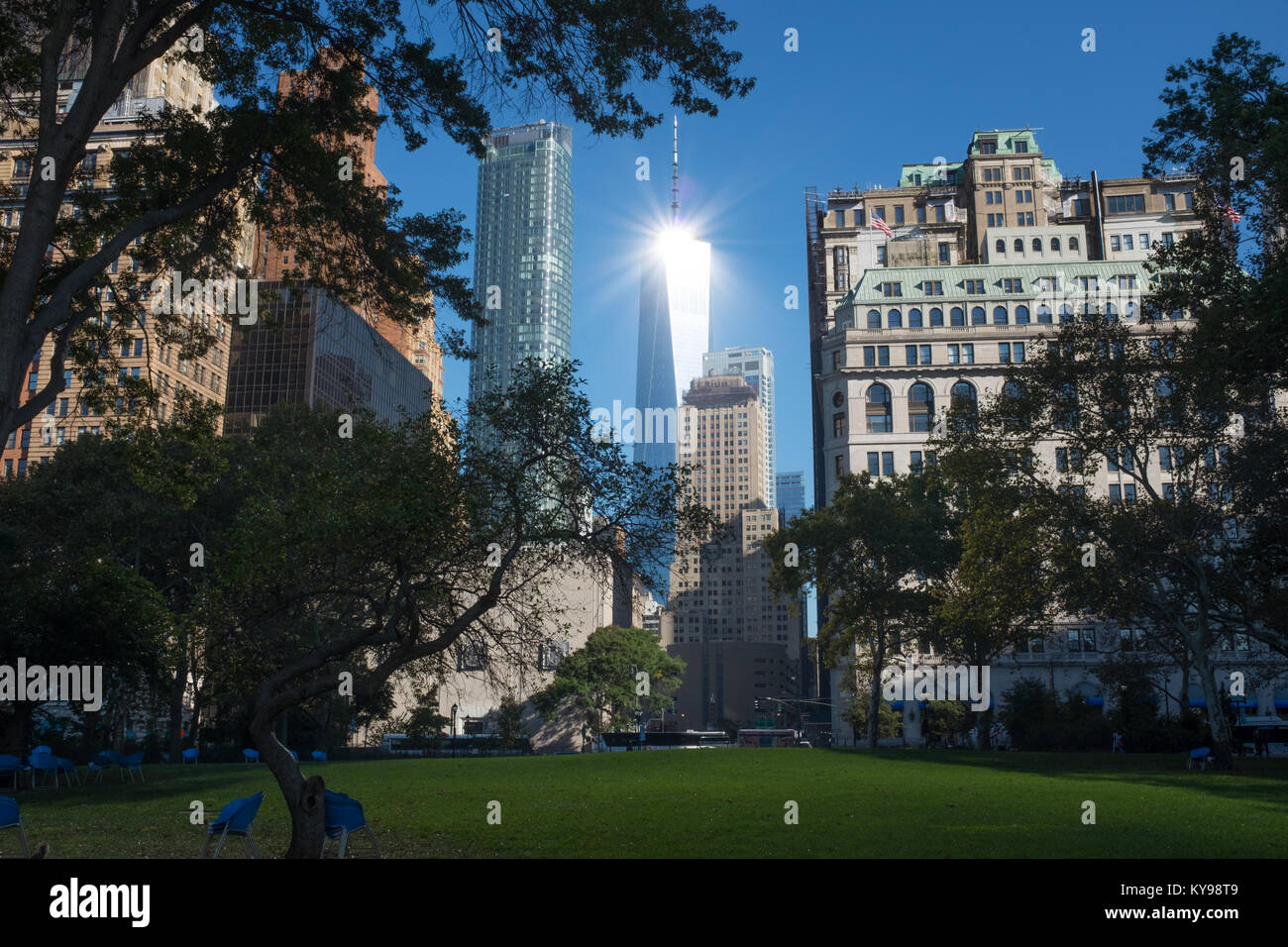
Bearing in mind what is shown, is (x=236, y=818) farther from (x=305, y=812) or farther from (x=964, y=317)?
(x=964, y=317)

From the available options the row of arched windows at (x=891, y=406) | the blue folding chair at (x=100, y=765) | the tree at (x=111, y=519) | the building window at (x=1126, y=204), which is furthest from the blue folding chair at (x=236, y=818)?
the building window at (x=1126, y=204)

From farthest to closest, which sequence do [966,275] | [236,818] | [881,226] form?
[881,226] < [966,275] < [236,818]

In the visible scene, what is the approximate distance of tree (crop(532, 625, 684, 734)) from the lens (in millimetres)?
89188

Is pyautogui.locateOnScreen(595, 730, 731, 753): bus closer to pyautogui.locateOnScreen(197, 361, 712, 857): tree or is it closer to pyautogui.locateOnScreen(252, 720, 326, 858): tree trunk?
pyautogui.locateOnScreen(197, 361, 712, 857): tree

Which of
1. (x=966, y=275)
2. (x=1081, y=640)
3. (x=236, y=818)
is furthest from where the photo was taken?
(x=966, y=275)

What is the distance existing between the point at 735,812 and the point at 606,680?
72977mm

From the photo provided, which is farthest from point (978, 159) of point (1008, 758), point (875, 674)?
point (1008, 758)

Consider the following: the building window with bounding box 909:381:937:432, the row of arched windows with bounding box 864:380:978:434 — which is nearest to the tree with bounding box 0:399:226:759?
the row of arched windows with bounding box 864:380:978:434

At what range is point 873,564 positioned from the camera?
6494 cm

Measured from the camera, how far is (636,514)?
58.3 feet

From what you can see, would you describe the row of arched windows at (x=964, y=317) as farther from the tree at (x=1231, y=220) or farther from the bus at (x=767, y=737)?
the tree at (x=1231, y=220)

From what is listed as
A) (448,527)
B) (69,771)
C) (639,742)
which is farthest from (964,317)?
(448,527)

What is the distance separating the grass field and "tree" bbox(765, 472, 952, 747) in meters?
24.4
